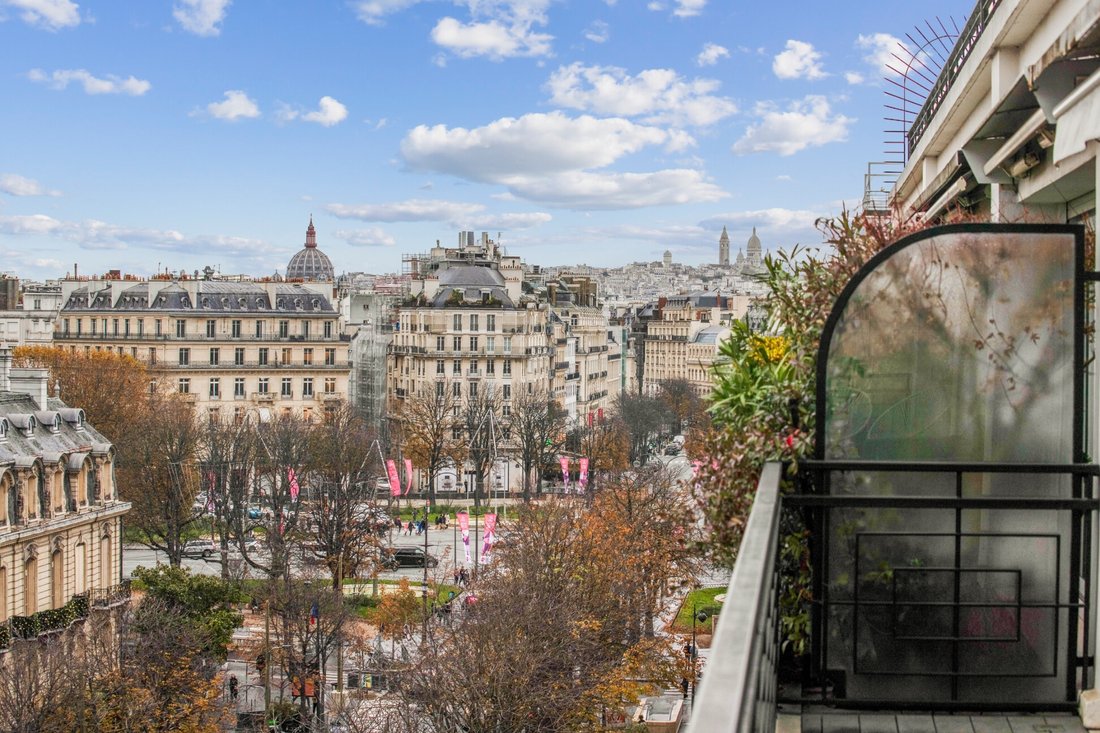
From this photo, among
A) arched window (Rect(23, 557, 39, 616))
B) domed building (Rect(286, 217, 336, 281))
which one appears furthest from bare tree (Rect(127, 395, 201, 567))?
domed building (Rect(286, 217, 336, 281))

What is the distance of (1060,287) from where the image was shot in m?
6.71

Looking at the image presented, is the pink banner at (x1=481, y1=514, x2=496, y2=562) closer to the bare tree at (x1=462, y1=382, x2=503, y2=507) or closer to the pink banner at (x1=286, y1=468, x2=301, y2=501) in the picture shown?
the pink banner at (x1=286, y1=468, x2=301, y2=501)

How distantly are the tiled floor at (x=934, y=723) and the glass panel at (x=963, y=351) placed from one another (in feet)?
4.34

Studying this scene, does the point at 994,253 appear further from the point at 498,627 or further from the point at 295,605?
the point at 295,605

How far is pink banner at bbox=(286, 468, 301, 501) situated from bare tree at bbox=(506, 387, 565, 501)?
1318 cm

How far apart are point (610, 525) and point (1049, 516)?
29.0 m

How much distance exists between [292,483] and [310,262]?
390 feet

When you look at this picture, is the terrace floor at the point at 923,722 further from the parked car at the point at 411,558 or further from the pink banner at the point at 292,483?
the pink banner at the point at 292,483

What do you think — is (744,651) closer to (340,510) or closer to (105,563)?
(105,563)

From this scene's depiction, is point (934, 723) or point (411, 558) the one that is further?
point (411, 558)

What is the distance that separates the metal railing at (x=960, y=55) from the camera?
40.1 feet

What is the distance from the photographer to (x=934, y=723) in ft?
22.4

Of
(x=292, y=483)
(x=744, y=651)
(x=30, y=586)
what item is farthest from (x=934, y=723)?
(x=292, y=483)

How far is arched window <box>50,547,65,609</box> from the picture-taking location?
93.6 ft
